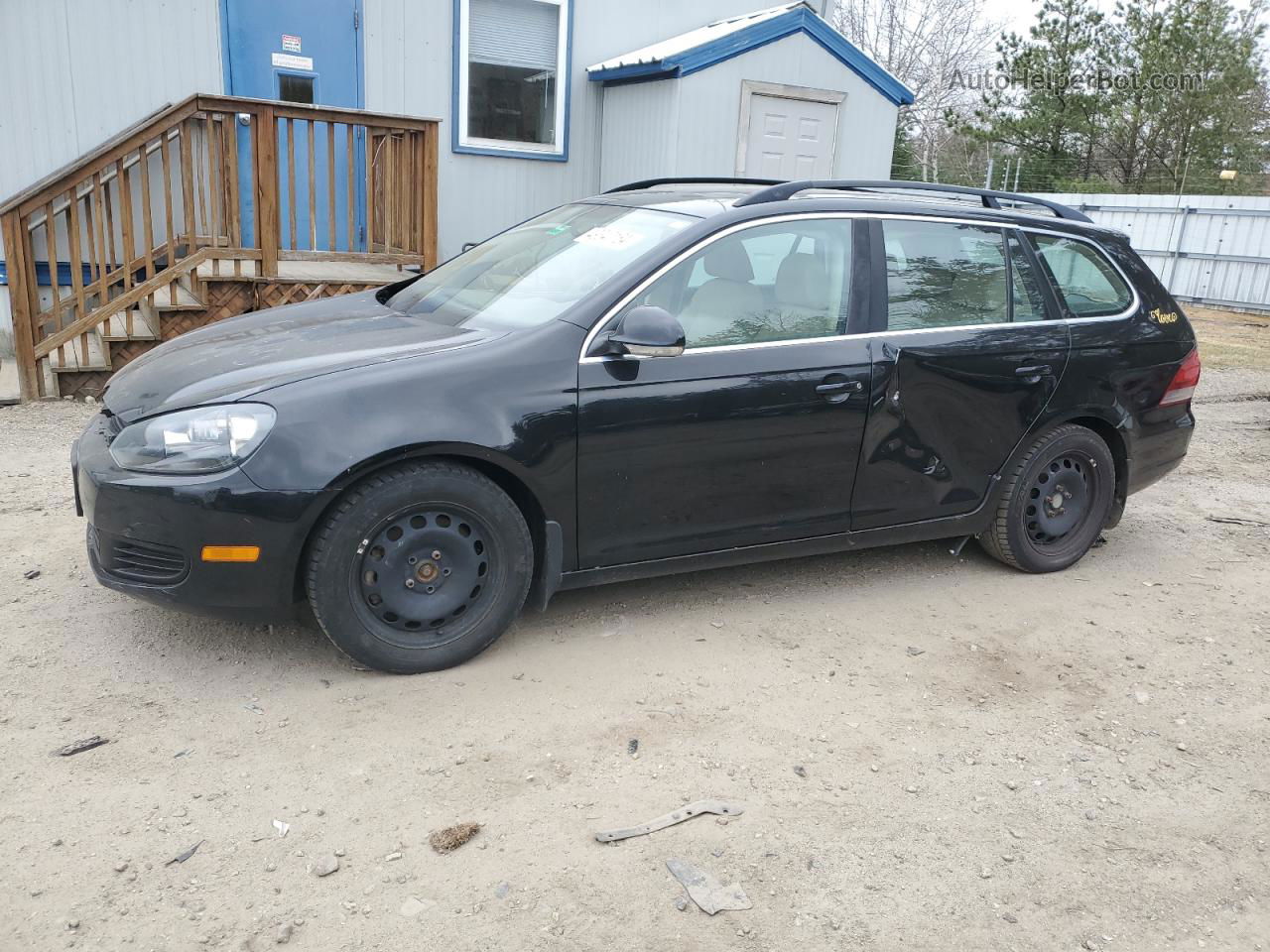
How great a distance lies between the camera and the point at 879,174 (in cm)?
1057

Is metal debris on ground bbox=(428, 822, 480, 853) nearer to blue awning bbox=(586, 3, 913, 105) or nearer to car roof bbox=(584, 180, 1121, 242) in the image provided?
car roof bbox=(584, 180, 1121, 242)

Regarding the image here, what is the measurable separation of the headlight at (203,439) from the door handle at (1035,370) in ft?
9.94

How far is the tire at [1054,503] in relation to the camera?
4703 millimetres

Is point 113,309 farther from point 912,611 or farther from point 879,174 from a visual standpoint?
point 879,174

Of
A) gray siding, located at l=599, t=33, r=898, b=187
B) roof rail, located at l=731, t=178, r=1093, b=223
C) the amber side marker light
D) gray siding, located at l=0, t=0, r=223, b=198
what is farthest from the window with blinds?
the amber side marker light

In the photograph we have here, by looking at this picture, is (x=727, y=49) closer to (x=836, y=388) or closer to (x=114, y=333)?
(x=114, y=333)

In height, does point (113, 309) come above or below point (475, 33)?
below

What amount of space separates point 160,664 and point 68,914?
1266 mm

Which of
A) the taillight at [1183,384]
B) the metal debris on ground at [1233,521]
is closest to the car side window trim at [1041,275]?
the taillight at [1183,384]

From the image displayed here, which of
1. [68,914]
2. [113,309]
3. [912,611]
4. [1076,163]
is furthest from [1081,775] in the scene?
[1076,163]

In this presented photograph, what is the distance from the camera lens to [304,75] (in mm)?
8703

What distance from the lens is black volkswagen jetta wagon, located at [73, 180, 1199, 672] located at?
335cm

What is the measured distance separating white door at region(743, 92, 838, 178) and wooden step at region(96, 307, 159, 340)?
5358 millimetres

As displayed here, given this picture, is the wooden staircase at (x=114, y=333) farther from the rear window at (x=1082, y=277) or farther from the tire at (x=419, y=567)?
the rear window at (x=1082, y=277)
